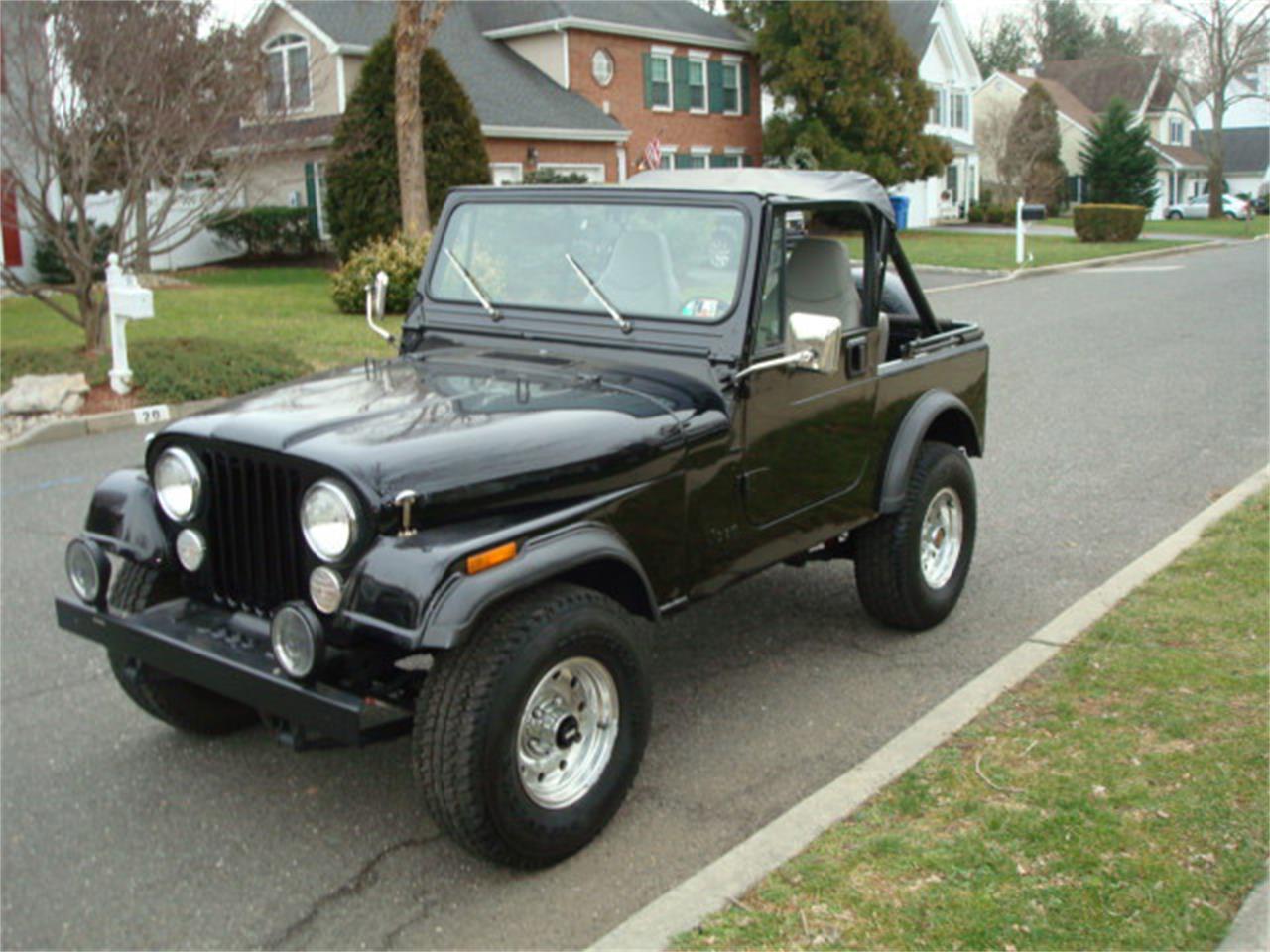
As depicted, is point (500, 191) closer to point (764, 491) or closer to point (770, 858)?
point (764, 491)

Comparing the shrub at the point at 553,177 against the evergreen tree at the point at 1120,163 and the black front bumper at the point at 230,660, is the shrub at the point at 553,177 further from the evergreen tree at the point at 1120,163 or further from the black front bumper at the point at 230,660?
the evergreen tree at the point at 1120,163

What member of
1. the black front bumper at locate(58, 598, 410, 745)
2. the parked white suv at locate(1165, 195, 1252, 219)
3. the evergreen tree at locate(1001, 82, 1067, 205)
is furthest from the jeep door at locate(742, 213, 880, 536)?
the parked white suv at locate(1165, 195, 1252, 219)

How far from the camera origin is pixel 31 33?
511 inches

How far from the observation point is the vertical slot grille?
3594 mm

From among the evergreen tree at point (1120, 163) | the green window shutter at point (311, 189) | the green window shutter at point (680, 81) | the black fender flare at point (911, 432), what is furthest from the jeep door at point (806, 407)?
the evergreen tree at point (1120, 163)

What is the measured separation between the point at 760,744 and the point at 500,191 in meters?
2.35

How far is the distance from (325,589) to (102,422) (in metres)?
8.56

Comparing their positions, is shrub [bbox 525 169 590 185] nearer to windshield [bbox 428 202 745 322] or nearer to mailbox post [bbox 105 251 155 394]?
mailbox post [bbox 105 251 155 394]

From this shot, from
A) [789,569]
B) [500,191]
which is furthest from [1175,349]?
[500,191]

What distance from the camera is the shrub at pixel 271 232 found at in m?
29.1

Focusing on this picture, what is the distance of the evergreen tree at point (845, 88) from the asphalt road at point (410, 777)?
103ft

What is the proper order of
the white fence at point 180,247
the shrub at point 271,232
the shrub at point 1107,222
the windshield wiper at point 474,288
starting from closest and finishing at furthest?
1. the windshield wiper at point 474,288
2. the white fence at point 180,247
3. the shrub at point 271,232
4. the shrub at point 1107,222

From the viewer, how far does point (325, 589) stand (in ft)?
11.2

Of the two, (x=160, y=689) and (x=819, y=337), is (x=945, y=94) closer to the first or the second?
(x=819, y=337)
